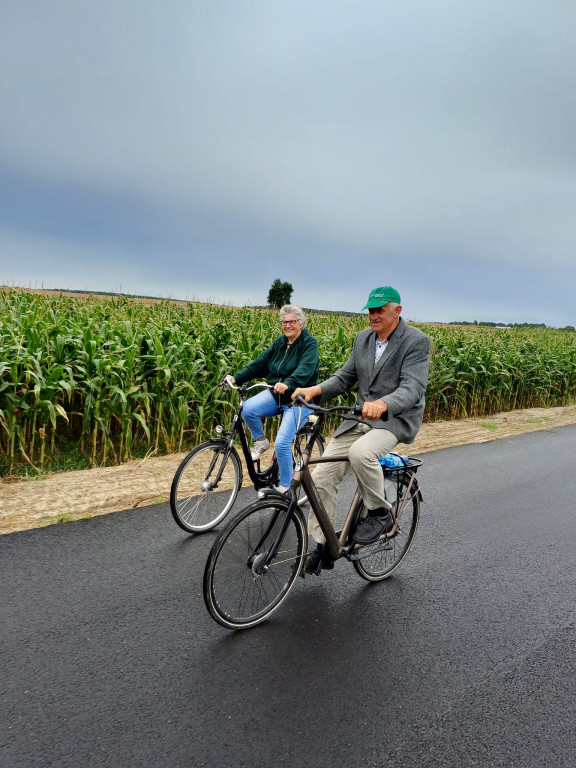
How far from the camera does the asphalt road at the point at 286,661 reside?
2539 millimetres

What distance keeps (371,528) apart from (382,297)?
157cm

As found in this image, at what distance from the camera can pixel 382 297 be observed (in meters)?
3.85

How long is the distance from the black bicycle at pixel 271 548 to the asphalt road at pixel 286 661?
195 millimetres

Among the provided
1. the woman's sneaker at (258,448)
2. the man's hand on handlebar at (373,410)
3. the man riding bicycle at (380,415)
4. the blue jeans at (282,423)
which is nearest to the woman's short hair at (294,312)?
the blue jeans at (282,423)

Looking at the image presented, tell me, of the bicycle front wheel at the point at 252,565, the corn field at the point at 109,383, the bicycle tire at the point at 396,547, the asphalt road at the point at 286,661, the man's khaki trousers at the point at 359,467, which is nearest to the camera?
the asphalt road at the point at 286,661

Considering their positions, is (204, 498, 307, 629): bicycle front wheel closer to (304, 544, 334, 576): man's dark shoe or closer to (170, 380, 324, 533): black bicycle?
(304, 544, 334, 576): man's dark shoe

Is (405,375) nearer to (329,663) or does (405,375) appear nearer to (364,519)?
(364,519)

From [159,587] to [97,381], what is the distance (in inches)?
147

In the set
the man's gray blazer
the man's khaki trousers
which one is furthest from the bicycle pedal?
the man's gray blazer

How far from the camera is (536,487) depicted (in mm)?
7062

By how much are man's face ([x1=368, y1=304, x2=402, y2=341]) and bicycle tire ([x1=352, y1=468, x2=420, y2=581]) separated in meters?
1.09

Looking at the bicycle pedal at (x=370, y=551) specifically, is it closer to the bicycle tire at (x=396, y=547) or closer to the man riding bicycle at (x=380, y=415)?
the bicycle tire at (x=396, y=547)

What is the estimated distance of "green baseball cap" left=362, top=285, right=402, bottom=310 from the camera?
3.84 meters

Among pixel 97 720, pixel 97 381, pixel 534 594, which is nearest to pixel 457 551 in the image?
pixel 534 594
